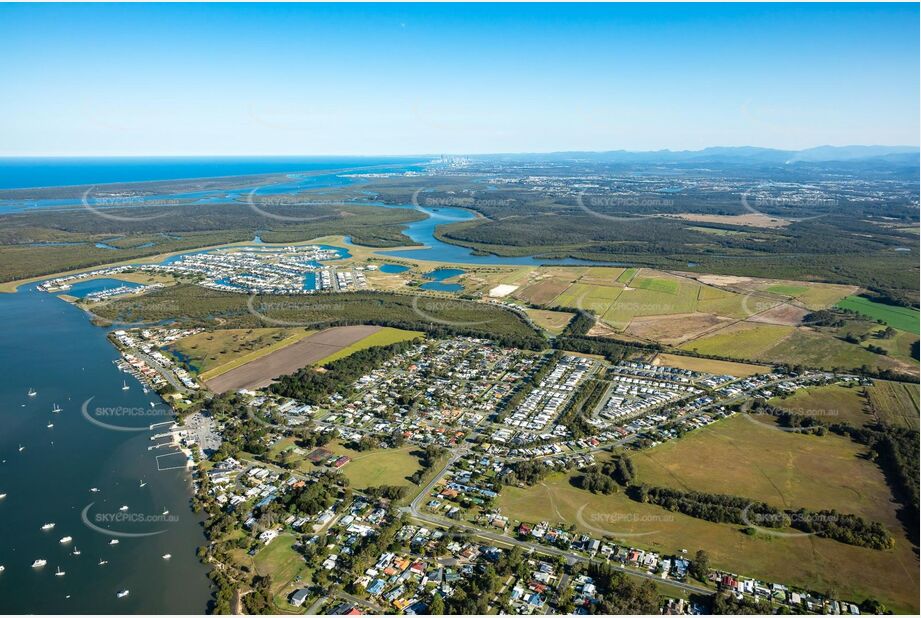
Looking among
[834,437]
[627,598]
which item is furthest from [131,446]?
[834,437]

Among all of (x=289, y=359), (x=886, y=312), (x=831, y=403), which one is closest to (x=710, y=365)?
(x=831, y=403)

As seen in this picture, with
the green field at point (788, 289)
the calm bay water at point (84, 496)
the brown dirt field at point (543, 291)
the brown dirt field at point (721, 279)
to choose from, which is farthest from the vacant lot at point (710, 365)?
the calm bay water at point (84, 496)

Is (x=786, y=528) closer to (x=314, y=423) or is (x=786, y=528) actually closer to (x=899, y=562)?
(x=899, y=562)

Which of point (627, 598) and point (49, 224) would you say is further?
point (49, 224)

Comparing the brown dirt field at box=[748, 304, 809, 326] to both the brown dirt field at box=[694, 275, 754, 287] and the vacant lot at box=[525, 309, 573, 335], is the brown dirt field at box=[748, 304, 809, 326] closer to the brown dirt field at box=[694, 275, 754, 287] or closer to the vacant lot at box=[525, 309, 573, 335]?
the brown dirt field at box=[694, 275, 754, 287]

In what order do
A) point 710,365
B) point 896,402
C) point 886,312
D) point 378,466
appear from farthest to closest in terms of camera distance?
point 886,312 < point 710,365 < point 896,402 < point 378,466

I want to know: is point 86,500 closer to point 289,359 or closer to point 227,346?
point 289,359
